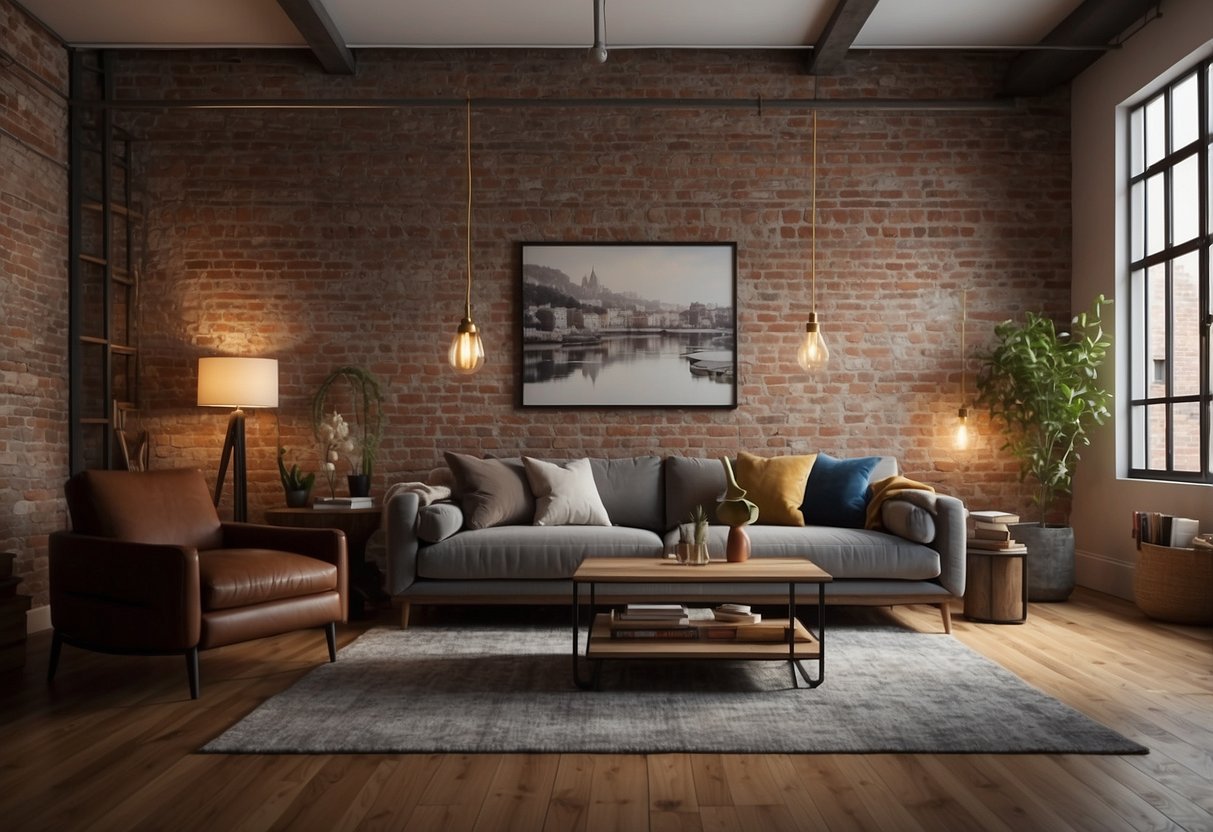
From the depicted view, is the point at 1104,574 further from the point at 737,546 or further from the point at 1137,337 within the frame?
the point at 737,546

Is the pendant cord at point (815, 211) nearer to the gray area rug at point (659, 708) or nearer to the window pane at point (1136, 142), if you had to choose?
the window pane at point (1136, 142)

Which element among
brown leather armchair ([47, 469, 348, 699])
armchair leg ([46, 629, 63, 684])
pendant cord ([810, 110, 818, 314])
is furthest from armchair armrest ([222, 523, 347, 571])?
pendant cord ([810, 110, 818, 314])

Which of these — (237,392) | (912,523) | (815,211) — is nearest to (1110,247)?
(815,211)

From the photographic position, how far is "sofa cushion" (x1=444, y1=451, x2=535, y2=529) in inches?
213

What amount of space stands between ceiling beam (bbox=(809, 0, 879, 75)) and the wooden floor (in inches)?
150

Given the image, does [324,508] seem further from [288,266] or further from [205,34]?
[205,34]

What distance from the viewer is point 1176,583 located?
503cm

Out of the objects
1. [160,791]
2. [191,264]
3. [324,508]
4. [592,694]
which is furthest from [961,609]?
[191,264]

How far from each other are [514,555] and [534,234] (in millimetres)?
2383

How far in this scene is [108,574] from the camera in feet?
12.5

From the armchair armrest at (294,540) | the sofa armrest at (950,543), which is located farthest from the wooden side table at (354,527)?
the sofa armrest at (950,543)

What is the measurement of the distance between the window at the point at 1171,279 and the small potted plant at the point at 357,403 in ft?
15.7

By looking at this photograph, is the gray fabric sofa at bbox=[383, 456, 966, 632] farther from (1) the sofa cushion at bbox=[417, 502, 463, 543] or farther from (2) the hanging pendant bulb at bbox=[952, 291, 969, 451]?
(2) the hanging pendant bulb at bbox=[952, 291, 969, 451]

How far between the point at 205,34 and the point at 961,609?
581 centimetres
